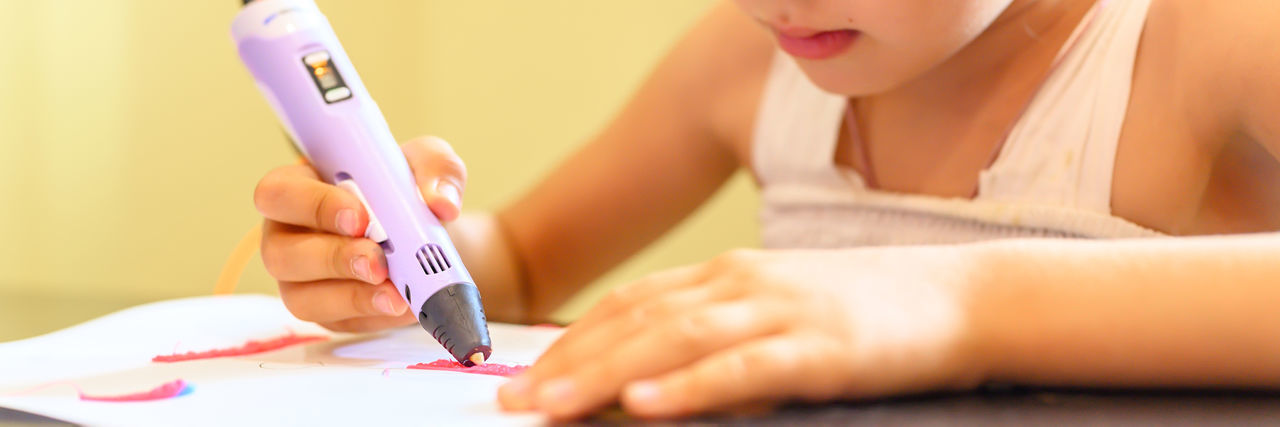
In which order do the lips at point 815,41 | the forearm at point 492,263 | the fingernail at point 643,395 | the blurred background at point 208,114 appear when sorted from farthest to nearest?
1. the blurred background at point 208,114
2. the forearm at point 492,263
3. the lips at point 815,41
4. the fingernail at point 643,395

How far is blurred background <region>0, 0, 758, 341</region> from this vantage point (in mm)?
926

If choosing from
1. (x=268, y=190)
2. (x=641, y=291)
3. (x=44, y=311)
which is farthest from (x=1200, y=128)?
(x=44, y=311)

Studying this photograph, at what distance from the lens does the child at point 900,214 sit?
262 mm

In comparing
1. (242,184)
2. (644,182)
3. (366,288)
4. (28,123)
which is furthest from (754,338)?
(242,184)

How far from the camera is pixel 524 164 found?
53.1 inches

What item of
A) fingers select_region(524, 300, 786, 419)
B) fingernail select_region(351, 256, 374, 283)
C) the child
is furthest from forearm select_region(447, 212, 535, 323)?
fingers select_region(524, 300, 786, 419)

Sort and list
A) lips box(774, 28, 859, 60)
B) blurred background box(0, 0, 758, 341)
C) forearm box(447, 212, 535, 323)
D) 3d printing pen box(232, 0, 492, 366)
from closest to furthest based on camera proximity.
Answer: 3d printing pen box(232, 0, 492, 366)
lips box(774, 28, 859, 60)
forearm box(447, 212, 535, 323)
blurred background box(0, 0, 758, 341)

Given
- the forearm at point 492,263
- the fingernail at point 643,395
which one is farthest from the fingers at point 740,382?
the forearm at point 492,263

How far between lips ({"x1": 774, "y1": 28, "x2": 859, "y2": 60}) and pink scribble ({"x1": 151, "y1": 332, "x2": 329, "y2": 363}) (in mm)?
243

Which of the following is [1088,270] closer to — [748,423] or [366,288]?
[748,423]

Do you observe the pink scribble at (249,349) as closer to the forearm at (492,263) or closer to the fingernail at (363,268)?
the fingernail at (363,268)

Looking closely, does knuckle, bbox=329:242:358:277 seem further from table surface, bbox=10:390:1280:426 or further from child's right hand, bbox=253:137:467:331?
table surface, bbox=10:390:1280:426

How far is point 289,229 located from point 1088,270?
0.30 m

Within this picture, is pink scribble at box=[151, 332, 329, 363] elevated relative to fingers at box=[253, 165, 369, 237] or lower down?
lower down
